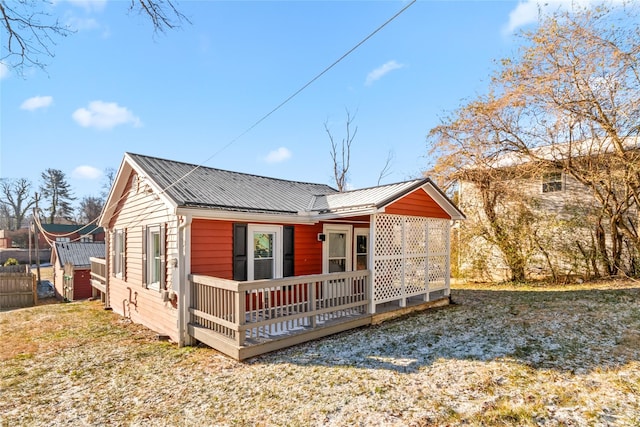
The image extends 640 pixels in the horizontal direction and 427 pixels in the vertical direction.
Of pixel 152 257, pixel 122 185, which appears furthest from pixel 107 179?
pixel 152 257

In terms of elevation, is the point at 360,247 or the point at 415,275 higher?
the point at 360,247

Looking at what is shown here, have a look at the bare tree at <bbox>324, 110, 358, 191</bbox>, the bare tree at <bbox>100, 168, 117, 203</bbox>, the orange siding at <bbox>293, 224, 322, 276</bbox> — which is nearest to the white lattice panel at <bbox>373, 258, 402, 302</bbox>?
the orange siding at <bbox>293, 224, 322, 276</bbox>

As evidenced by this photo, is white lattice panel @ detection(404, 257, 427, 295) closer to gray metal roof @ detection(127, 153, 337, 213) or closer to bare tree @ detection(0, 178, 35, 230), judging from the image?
gray metal roof @ detection(127, 153, 337, 213)

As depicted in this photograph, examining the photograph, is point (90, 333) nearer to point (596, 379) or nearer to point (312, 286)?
point (312, 286)

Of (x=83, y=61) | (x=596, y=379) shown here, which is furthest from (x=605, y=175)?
(x=83, y=61)

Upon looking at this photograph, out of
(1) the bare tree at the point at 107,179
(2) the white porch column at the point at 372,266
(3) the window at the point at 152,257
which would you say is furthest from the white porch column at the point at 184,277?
(1) the bare tree at the point at 107,179

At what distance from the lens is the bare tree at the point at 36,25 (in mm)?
5141

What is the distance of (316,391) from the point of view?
13.9ft

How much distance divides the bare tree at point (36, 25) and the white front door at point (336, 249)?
5753 millimetres

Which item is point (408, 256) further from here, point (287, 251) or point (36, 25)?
point (36, 25)

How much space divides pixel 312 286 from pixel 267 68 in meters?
7.62

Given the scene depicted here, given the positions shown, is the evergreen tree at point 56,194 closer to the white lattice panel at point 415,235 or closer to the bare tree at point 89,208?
the bare tree at point 89,208

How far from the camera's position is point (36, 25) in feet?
17.5

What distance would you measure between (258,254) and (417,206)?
4.30 meters
